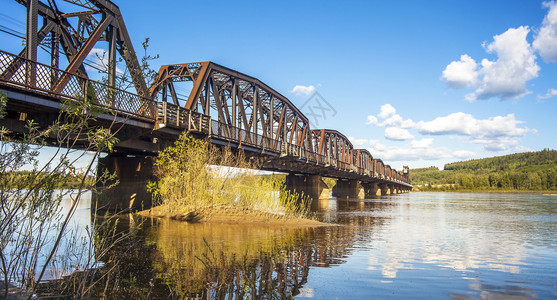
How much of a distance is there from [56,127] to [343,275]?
809 centimetres

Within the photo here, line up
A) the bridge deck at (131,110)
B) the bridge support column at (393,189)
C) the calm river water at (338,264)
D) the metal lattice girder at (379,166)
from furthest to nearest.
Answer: the bridge support column at (393,189)
the metal lattice girder at (379,166)
the bridge deck at (131,110)
the calm river water at (338,264)

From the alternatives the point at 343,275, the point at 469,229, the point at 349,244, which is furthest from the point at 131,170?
the point at 469,229

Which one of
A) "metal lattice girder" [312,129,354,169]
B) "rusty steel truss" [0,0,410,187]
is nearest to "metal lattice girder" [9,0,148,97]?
"rusty steel truss" [0,0,410,187]

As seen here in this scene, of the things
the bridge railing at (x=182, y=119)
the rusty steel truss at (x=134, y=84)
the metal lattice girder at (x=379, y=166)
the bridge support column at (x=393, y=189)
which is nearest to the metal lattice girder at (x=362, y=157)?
the metal lattice girder at (x=379, y=166)

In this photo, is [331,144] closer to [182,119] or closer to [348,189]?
[348,189]

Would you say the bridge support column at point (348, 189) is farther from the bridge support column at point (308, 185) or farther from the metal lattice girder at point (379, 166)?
the metal lattice girder at point (379, 166)

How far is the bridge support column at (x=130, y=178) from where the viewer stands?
86.5 ft

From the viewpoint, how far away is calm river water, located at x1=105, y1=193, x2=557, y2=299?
918 centimetres

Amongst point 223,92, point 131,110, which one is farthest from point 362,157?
point 131,110

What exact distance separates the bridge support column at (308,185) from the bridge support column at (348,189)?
72.8ft

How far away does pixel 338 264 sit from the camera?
483 inches

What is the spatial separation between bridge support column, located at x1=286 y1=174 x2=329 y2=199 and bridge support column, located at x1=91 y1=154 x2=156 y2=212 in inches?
1450

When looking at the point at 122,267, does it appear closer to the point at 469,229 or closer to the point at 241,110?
the point at 469,229

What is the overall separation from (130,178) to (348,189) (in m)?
66.3
